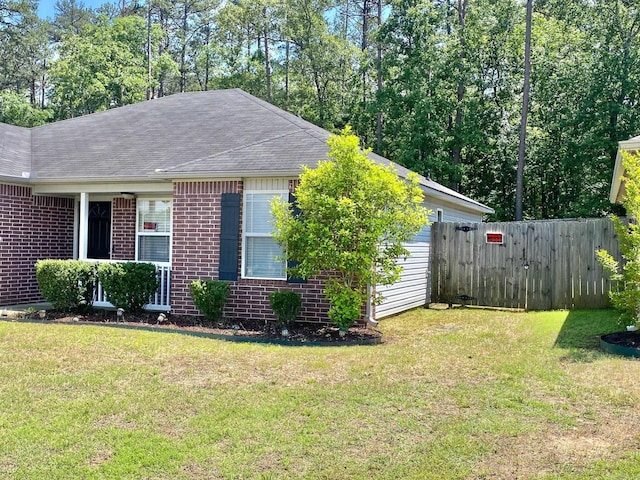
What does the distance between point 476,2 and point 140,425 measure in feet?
83.0

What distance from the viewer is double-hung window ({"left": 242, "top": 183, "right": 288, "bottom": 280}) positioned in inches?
376

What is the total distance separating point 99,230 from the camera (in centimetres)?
1240

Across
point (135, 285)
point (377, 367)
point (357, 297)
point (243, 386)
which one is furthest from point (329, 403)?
point (135, 285)

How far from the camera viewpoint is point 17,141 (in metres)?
13.4

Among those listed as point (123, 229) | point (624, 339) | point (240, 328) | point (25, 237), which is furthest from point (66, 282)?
point (624, 339)

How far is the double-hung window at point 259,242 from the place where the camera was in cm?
955

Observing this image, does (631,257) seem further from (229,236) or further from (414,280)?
(229,236)

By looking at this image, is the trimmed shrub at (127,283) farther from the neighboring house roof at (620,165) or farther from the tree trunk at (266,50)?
the tree trunk at (266,50)

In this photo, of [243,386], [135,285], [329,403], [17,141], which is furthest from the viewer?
[17,141]

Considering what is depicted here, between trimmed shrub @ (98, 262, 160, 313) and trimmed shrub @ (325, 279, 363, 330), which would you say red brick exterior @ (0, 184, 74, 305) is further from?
trimmed shrub @ (325, 279, 363, 330)

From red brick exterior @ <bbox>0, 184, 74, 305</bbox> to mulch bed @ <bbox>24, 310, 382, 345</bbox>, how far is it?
1520 millimetres

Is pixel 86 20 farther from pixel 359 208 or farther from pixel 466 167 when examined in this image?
pixel 359 208

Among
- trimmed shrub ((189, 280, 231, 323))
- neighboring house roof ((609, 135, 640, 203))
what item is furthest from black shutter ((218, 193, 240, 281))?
neighboring house roof ((609, 135, 640, 203))

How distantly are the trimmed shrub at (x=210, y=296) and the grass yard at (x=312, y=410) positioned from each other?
62.8 inches
